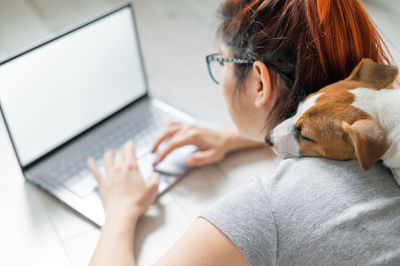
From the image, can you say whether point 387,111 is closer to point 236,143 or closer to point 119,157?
point 236,143

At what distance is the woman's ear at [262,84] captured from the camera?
2.58ft

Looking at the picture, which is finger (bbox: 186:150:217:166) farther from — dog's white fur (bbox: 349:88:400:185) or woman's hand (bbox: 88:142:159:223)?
dog's white fur (bbox: 349:88:400:185)

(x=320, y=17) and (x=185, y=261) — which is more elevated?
(x=320, y=17)

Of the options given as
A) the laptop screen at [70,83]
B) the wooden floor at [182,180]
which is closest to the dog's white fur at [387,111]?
the wooden floor at [182,180]

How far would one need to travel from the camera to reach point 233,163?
3.44 ft

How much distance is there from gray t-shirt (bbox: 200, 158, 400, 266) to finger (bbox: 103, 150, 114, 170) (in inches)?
15.2

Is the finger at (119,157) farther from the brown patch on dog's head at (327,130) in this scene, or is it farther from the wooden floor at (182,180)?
the brown patch on dog's head at (327,130)

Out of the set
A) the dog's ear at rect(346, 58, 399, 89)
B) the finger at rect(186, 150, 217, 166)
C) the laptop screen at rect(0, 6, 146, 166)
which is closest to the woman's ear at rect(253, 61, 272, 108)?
the dog's ear at rect(346, 58, 399, 89)

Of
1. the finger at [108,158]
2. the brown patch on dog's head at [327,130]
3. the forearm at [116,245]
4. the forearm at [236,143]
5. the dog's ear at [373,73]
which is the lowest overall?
the forearm at [116,245]

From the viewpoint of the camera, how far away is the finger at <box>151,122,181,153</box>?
1076 mm

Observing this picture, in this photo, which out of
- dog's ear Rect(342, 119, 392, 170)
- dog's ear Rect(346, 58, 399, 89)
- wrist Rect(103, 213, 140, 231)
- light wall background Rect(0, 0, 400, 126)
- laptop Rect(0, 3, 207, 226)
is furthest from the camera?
light wall background Rect(0, 0, 400, 126)

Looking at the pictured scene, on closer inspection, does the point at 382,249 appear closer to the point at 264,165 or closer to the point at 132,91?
the point at 264,165

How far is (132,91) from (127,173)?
0.95ft

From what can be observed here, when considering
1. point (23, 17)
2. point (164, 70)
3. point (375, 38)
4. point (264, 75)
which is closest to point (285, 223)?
point (264, 75)
